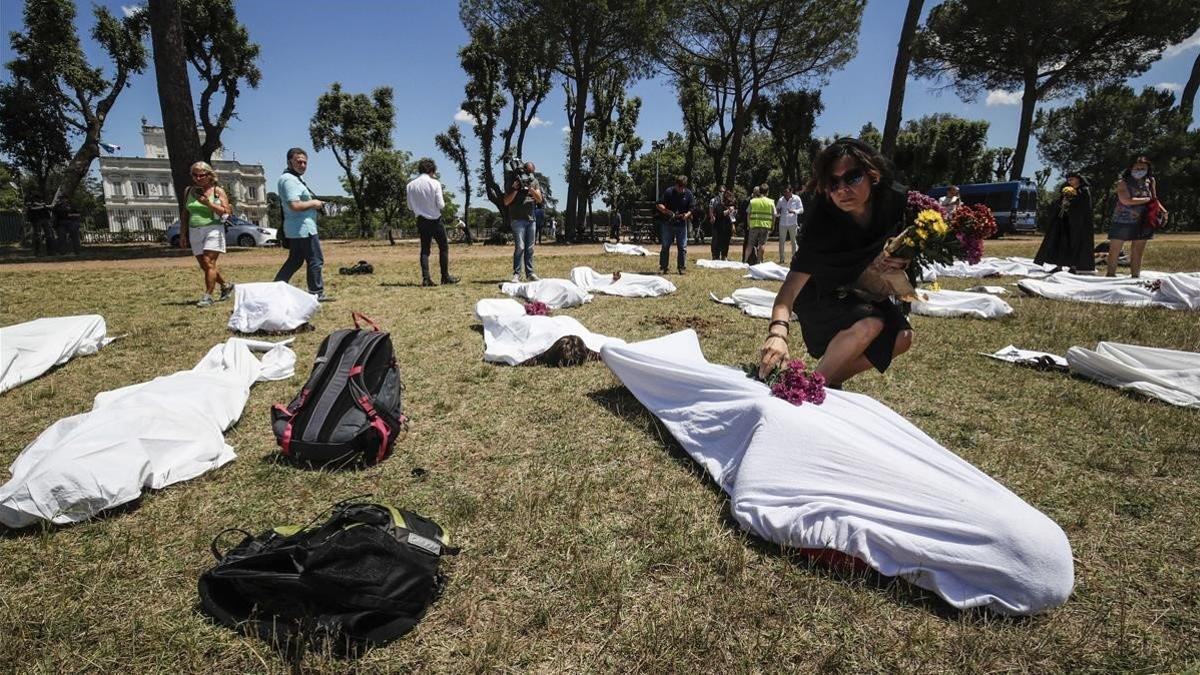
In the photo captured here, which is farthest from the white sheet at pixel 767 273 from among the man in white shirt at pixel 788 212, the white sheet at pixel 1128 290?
the white sheet at pixel 1128 290

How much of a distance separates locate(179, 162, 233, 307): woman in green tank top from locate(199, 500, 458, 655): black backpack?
20.5 feet

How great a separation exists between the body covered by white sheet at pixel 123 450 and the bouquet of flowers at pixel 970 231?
380 centimetres

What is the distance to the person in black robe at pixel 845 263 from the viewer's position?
8.43 ft

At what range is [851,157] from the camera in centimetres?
255

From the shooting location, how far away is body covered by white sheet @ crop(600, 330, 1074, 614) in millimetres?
1629

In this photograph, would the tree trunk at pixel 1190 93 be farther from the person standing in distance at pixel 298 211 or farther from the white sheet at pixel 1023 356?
the person standing in distance at pixel 298 211

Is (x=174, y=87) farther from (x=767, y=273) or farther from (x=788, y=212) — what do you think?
(x=788, y=212)

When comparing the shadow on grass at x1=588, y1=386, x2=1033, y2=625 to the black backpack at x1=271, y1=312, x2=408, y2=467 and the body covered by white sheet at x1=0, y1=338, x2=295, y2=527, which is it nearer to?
the black backpack at x1=271, y1=312, x2=408, y2=467

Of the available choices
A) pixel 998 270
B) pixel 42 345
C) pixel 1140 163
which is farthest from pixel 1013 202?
pixel 42 345

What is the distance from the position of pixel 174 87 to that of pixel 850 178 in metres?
17.6

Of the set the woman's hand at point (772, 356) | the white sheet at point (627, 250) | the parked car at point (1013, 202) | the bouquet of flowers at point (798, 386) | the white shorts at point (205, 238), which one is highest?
the parked car at point (1013, 202)

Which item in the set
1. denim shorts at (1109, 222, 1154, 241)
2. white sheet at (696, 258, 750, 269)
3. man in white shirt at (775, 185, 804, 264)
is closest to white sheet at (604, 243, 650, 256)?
white sheet at (696, 258, 750, 269)

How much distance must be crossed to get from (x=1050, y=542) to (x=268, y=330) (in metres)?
6.15

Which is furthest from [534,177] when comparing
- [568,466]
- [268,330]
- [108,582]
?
[108,582]
